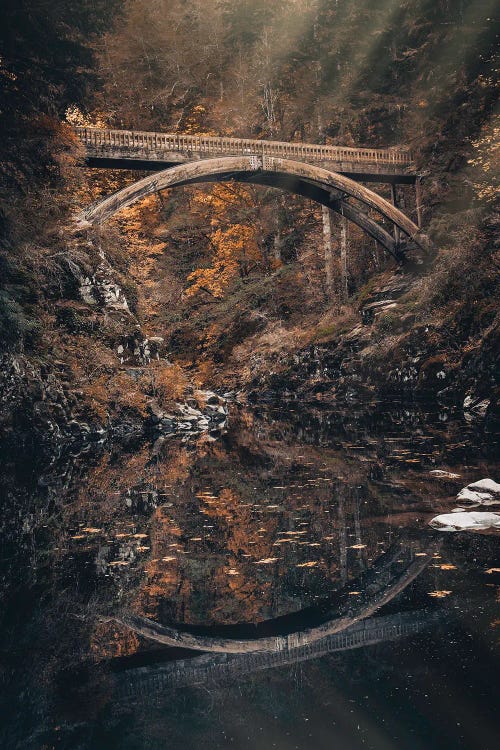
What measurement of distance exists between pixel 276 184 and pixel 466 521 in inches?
803

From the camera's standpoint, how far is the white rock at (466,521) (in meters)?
5.84

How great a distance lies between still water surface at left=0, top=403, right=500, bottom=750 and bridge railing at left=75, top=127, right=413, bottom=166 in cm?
1413

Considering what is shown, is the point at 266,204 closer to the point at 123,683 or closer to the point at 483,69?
the point at 483,69

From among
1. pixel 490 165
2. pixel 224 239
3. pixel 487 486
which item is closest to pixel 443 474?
pixel 487 486

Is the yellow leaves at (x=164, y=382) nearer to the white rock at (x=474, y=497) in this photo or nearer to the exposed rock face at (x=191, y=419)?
the exposed rock face at (x=191, y=419)

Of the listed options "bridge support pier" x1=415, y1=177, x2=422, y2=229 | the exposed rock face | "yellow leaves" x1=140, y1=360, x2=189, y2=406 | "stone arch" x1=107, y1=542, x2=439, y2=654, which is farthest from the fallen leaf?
"bridge support pier" x1=415, y1=177, x2=422, y2=229

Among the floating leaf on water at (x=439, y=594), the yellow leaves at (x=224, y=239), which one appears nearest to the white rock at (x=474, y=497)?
the floating leaf on water at (x=439, y=594)

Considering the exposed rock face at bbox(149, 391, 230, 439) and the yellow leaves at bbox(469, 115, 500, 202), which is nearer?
the exposed rock face at bbox(149, 391, 230, 439)

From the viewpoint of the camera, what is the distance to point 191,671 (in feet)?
11.7

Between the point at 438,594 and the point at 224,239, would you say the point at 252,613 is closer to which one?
the point at 438,594

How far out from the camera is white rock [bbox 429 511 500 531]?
5.84m

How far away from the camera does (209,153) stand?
22.0 m

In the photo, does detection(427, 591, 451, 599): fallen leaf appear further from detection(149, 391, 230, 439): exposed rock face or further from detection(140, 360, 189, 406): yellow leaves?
detection(140, 360, 189, 406): yellow leaves

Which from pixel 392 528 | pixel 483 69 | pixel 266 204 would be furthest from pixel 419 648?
pixel 266 204
